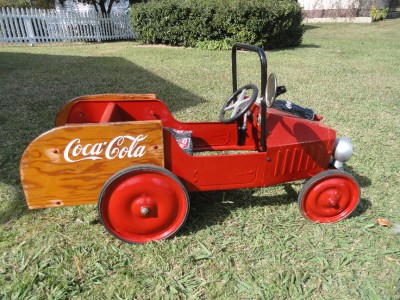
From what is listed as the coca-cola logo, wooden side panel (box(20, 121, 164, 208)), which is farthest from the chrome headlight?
the coca-cola logo

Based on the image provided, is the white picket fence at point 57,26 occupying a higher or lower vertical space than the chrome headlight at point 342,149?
higher

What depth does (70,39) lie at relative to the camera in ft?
43.0

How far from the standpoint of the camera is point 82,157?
6.07 feet

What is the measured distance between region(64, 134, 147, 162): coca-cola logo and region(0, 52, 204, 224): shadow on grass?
0.96 metres

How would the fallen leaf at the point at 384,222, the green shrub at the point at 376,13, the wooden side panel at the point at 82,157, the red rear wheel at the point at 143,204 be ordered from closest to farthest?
the wooden side panel at the point at 82,157 → the red rear wheel at the point at 143,204 → the fallen leaf at the point at 384,222 → the green shrub at the point at 376,13

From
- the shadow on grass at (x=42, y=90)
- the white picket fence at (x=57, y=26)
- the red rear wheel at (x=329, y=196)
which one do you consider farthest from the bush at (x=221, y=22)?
the red rear wheel at (x=329, y=196)

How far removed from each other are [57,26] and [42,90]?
340 inches

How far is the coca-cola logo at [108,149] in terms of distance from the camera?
5.98 ft

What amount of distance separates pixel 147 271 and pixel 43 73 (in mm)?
6209

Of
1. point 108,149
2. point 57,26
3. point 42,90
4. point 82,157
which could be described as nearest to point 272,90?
point 108,149

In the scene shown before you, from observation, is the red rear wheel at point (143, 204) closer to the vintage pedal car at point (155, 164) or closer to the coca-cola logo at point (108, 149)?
the vintage pedal car at point (155, 164)

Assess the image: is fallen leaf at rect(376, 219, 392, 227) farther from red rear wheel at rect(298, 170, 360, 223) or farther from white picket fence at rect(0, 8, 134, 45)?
white picket fence at rect(0, 8, 134, 45)

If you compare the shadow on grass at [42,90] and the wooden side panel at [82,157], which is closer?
the wooden side panel at [82,157]

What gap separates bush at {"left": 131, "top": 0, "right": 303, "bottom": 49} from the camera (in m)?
10.1
